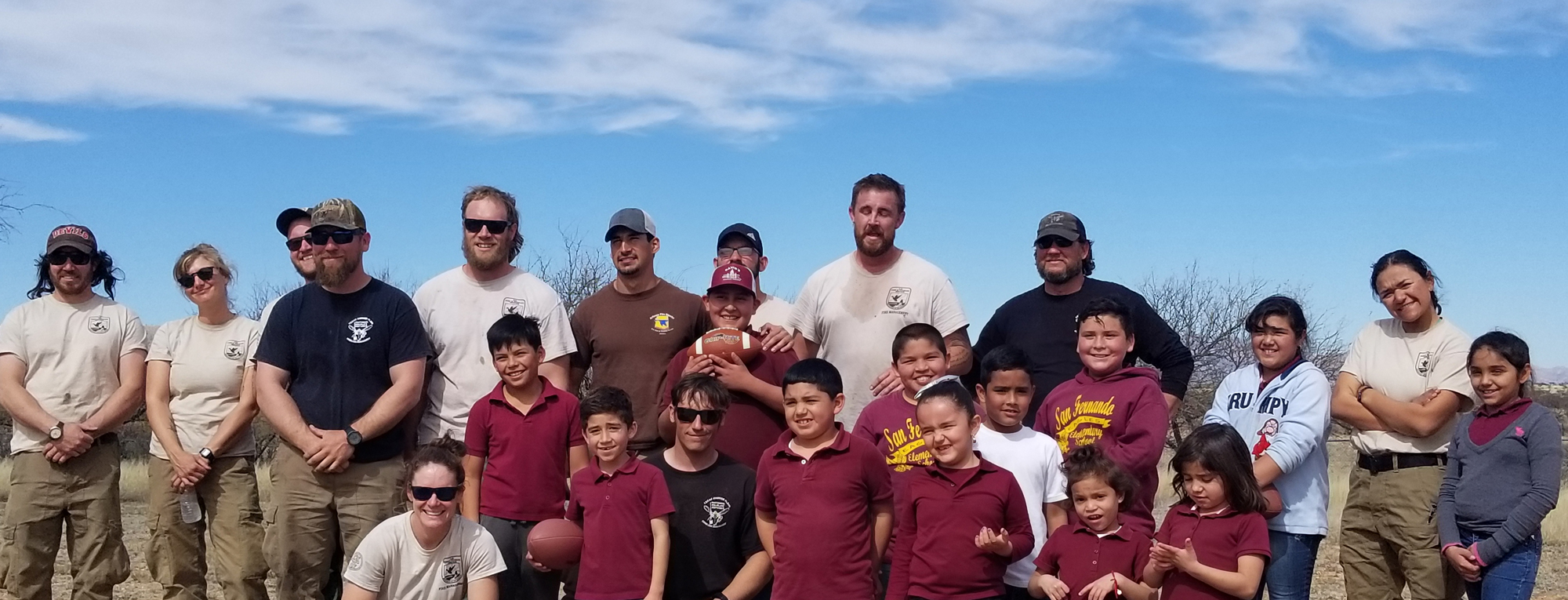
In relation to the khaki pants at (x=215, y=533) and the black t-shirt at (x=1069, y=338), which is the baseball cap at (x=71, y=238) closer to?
the khaki pants at (x=215, y=533)

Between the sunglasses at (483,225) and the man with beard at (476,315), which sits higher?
the sunglasses at (483,225)

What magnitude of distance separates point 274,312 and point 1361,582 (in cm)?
602

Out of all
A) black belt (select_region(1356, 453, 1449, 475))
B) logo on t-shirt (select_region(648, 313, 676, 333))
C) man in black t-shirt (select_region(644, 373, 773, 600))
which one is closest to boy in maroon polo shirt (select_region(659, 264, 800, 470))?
logo on t-shirt (select_region(648, 313, 676, 333))

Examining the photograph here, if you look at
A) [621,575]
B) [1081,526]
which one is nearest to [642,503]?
[621,575]

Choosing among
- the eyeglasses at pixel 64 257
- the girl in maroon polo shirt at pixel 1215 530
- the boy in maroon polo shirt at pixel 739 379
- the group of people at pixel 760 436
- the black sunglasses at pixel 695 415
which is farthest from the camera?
the eyeglasses at pixel 64 257

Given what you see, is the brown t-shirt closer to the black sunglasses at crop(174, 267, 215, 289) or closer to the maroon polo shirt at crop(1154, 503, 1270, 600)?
the black sunglasses at crop(174, 267, 215, 289)

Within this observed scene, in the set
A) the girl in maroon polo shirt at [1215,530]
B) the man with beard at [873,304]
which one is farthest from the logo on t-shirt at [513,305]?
the girl in maroon polo shirt at [1215,530]

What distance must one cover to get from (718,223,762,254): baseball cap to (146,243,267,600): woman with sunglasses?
299 cm

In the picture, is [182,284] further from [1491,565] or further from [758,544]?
[1491,565]

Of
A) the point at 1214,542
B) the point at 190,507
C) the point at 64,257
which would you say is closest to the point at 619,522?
the point at 1214,542

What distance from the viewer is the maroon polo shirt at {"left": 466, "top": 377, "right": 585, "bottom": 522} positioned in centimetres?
631

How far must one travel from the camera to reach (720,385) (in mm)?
6180

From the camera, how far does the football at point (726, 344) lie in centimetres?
655

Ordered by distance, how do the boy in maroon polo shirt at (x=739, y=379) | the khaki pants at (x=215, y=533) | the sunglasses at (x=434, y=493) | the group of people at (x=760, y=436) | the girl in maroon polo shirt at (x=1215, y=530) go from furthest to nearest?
1. the khaki pants at (x=215, y=533)
2. the boy in maroon polo shirt at (x=739, y=379)
3. the sunglasses at (x=434, y=493)
4. the group of people at (x=760, y=436)
5. the girl in maroon polo shirt at (x=1215, y=530)
